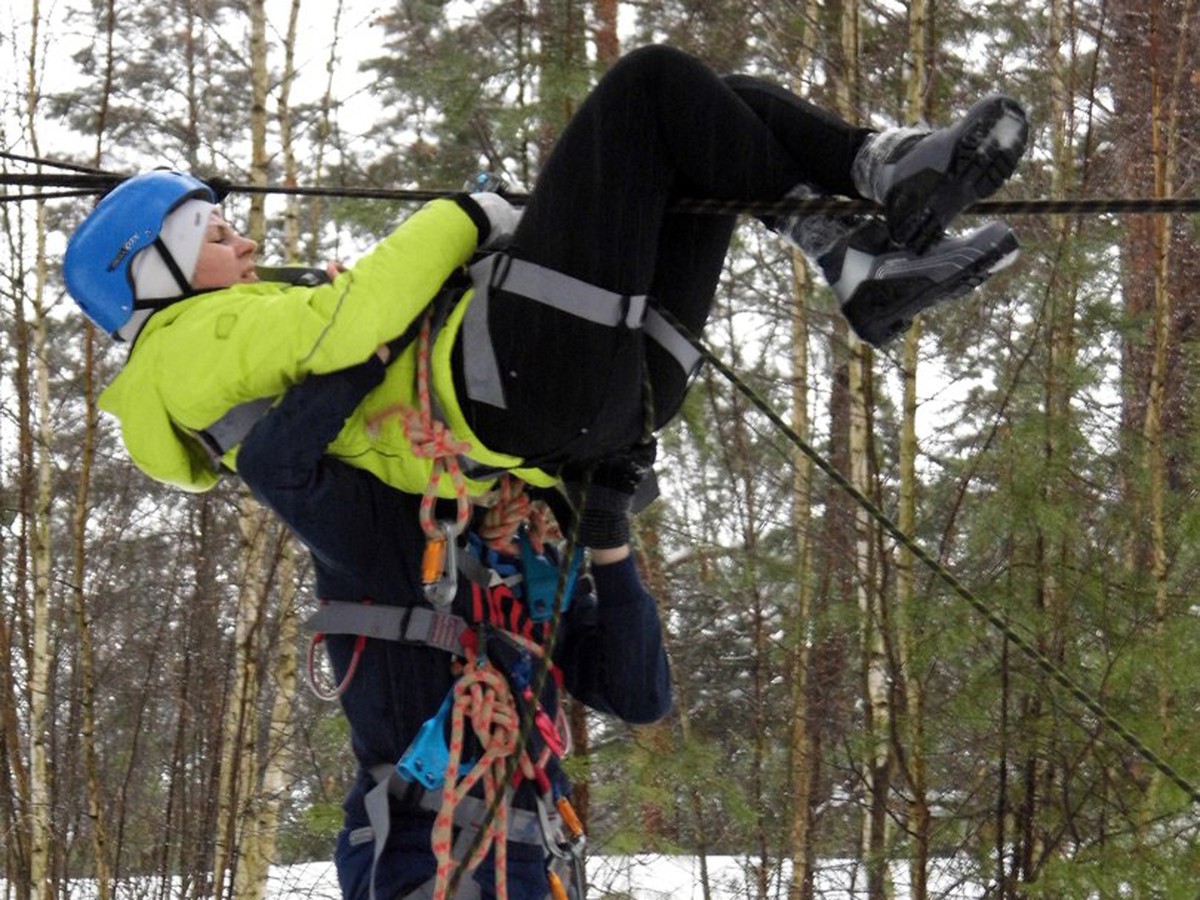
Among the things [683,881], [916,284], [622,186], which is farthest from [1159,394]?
[683,881]

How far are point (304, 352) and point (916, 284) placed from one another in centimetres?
91

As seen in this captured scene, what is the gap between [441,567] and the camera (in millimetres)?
2191

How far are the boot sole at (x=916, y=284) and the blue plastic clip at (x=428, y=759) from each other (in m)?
0.92

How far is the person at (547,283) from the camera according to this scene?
2.10 metres

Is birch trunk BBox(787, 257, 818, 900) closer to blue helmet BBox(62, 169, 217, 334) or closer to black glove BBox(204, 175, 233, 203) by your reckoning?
black glove BBox(204, 175, 233, 203)

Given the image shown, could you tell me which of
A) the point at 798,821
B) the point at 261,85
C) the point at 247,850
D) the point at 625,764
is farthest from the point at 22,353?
the point at 798,821

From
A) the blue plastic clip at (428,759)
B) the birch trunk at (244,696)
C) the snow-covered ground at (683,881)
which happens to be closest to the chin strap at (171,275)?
the blue plastic clip at (428,759)

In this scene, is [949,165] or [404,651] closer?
[949,165]

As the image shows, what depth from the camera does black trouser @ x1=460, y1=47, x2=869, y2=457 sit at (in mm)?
2123

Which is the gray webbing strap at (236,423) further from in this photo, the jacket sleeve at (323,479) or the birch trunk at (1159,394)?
the birch trunk at (1159,394)

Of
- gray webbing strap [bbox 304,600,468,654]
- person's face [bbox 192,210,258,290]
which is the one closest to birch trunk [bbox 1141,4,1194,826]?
gray webbing strap [bbox 304,600,468,654]

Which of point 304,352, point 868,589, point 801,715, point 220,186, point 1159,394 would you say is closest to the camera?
point 304,352

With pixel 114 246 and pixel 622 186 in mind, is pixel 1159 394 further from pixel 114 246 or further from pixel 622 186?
pixel 114 246

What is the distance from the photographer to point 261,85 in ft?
23.6
